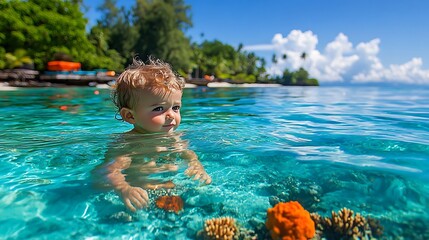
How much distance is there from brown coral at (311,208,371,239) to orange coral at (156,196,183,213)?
2.84 feet

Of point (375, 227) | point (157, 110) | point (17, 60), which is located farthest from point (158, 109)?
point (17, 60)

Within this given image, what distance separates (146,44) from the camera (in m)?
47.3

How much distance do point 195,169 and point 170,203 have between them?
657 mm

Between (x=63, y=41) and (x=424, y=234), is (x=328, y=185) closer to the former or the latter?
(x=424, y=234)

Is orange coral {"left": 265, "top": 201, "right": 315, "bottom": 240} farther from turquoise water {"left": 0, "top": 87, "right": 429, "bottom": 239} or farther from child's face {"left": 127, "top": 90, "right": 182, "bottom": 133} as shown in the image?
child's face {"left": 127, "top": 90, "right": 182, "bottom": 133}

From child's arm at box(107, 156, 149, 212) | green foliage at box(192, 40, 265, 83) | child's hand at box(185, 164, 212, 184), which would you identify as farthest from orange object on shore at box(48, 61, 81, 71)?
green foliage at box(192, 40, 265, 83)

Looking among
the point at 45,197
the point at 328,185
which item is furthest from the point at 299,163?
the point at 45,197

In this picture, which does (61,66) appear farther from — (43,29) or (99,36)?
(99,36)

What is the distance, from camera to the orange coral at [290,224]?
1722 millimetres

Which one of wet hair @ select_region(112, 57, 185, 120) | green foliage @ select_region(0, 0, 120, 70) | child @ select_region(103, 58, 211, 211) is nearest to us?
child @ select_region(103, 58, 211, 211)

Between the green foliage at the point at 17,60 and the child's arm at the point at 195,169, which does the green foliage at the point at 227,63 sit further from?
the child's arm at the point at 195,169

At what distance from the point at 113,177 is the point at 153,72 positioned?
1.20m

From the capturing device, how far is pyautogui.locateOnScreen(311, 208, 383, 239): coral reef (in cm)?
182

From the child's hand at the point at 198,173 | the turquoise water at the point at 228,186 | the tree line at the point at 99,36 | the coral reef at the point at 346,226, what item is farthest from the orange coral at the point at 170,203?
the tree line at the point at 99,36
